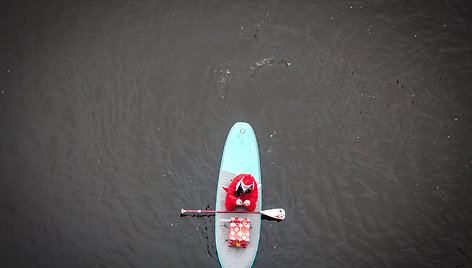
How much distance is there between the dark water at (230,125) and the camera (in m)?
6.76

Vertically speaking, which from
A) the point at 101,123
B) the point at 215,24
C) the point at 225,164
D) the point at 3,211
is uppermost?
the point at 215,24

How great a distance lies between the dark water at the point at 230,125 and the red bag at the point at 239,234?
1.23 feet

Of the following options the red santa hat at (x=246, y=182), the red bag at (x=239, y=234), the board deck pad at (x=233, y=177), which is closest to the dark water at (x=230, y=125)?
the board deck pad at (x=233, y=177)

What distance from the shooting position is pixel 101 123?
24.2 feet

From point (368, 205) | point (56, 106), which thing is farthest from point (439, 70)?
point (56, 106)

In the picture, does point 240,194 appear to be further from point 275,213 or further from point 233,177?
point 275,213

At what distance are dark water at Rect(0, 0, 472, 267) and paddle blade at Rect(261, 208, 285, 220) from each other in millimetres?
175

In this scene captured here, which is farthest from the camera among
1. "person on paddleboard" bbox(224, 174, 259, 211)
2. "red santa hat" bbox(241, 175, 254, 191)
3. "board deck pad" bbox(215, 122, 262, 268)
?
"board deck pad" bbox(215, 122, 262, 268)

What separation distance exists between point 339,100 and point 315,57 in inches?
36.3

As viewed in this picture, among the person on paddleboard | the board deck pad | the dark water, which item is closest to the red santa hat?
the person on paddleboard

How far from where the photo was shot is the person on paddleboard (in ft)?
21.0

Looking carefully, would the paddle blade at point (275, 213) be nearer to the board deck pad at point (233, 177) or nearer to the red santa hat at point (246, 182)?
the board deck pad at point (233, 177)

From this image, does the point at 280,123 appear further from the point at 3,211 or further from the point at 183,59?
the point at 3,211

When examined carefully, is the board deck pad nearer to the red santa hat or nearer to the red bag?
the red bag
